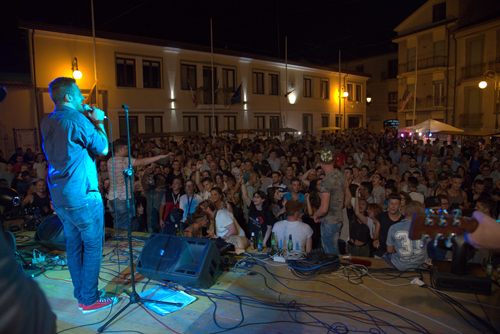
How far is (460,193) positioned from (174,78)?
1769 centimetres

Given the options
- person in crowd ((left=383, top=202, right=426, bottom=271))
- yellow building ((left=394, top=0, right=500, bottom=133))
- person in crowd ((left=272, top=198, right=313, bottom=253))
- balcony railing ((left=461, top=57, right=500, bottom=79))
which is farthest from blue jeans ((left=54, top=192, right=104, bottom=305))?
balcony railing ((left=461, top=57, right=500, bottom=79))

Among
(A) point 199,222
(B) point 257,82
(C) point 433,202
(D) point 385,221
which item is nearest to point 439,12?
(B) point 257,82

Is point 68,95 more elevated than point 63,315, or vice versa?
point 68,95

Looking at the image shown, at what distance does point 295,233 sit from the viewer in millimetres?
5012

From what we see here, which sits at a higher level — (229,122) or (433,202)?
(229,122)

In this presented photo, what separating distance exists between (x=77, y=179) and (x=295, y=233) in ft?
10.4

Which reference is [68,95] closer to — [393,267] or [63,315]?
[63,315]

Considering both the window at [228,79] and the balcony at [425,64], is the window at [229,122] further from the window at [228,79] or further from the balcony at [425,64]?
the balcony at [425,64]

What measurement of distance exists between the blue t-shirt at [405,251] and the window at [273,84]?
2254 centimetres

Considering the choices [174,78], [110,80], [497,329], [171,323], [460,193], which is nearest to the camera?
[497,329]

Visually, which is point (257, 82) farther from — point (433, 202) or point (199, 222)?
point (199, 222)

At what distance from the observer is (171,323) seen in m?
3.09

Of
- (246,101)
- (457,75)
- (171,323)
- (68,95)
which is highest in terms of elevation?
(457,75)

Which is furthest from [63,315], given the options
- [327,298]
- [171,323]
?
[327,298]
